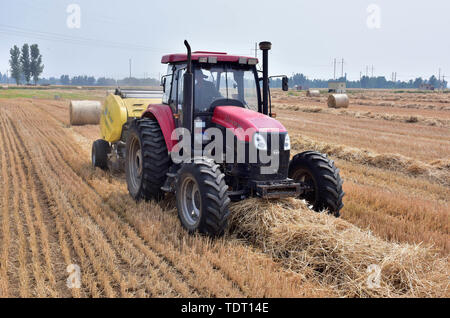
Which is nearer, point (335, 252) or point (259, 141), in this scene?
point (335, 252)

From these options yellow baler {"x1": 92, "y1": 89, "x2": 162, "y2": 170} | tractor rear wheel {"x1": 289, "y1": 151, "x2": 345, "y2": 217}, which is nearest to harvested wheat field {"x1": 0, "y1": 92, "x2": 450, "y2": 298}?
tractor rear wheel {"x1": 289, "y1": 151, "x2": 345, "y2": 217}

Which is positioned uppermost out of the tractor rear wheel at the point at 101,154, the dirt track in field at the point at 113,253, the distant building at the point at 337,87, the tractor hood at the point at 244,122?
the distant building at the point at 337,87

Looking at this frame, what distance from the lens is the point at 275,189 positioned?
532 cm

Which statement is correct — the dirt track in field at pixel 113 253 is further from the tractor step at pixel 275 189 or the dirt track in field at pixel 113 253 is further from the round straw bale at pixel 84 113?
the round straw bale at pixel 84 113

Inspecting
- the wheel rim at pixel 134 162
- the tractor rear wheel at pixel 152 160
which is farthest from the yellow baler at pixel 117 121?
the tractor rear wheel at pixel 152 160

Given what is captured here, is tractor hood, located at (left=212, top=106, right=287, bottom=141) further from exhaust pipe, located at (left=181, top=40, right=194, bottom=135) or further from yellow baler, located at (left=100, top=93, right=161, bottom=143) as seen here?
yellow baler, located at (left=100, top=93, right=161, bottom=143)

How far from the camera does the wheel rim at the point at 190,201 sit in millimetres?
5602

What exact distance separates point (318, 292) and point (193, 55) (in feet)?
12.2

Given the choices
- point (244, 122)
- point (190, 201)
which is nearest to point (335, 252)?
point (244, 122)

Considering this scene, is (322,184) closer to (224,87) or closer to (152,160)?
(224,87)

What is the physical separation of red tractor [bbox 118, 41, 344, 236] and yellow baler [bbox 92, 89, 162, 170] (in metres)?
2.23

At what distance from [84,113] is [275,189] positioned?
45.9 feet

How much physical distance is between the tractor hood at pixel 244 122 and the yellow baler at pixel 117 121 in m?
3.88
